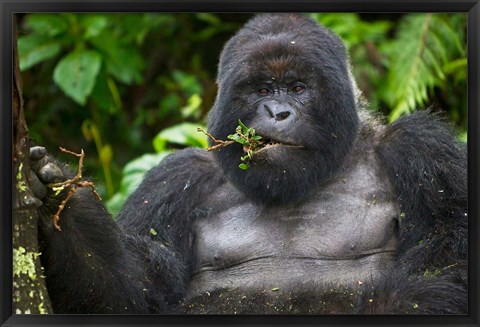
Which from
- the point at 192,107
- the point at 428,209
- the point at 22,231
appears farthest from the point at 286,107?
the point at 192,107

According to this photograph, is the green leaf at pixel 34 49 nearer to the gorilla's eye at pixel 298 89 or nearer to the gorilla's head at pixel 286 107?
the gorilla's head at pixel 286 107

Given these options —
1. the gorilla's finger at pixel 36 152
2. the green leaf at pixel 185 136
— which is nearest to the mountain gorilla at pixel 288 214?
the gorilla's finger at pixel 36 152

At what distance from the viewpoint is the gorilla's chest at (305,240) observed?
152 inches

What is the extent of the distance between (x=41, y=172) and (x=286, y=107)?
1.10 metres

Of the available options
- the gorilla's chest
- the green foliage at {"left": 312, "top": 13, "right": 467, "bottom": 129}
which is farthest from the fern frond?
the gorilla's chest

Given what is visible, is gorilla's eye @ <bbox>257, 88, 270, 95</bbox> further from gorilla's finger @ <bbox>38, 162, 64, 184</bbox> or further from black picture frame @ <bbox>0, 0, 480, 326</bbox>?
gorilla's finger @ <bbox>38, 162, 64, 184</bbox>

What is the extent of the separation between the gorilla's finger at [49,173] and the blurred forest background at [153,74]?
8.22 ft

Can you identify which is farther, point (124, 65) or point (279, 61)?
point (124, 65)

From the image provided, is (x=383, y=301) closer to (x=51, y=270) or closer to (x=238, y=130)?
(x=238, y=130)

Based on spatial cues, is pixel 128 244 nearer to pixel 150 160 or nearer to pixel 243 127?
pixel 243 127

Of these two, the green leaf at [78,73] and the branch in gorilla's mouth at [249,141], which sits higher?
the branch in gorilla's mouth at [249,141]

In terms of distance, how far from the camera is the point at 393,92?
6.54 meters

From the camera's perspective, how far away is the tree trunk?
112 inches

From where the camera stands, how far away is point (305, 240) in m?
3.95
